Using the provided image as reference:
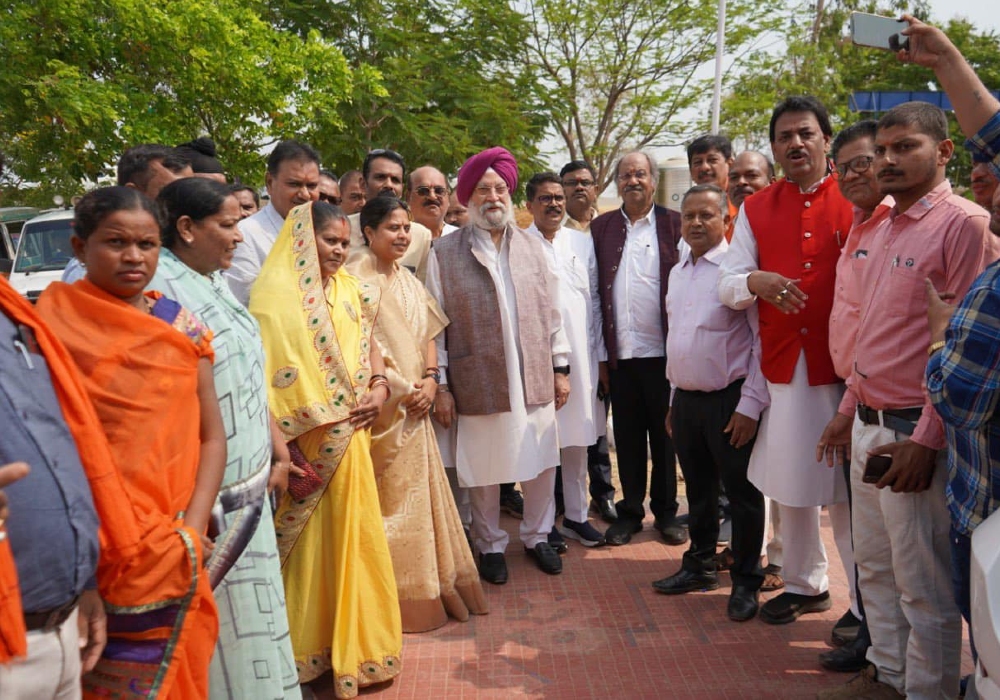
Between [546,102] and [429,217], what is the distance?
11.7 m

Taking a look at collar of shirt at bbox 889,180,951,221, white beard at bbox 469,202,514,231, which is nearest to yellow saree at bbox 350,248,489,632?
white beard at bbox 469,202,514,231

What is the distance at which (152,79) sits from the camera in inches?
452

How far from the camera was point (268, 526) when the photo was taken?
279 centimetres

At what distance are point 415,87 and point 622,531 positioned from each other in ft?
32.6

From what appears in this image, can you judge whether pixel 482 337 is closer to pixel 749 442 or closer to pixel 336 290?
pixel 336 290

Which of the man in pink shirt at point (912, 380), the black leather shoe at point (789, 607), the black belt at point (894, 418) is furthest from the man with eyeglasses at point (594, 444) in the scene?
the man in pink shirt at point (912, 380)

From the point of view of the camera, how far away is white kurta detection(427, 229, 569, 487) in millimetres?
4562

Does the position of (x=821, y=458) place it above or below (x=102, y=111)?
below

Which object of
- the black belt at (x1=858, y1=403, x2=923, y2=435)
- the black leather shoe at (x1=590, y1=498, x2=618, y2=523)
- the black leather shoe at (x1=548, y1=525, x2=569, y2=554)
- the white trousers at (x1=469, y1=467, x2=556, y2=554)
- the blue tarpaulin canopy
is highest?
the blue tarpaulin canopy

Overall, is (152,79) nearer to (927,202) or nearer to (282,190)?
(282,190)

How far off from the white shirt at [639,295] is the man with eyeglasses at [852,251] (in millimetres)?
1570

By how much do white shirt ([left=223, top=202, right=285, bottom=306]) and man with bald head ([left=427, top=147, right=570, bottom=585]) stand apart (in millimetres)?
898

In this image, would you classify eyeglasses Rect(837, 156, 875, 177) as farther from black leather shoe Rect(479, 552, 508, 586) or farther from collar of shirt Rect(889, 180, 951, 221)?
black leather shoe Rect(479, 552, 508, 586)

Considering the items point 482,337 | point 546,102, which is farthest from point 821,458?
point 546,102
